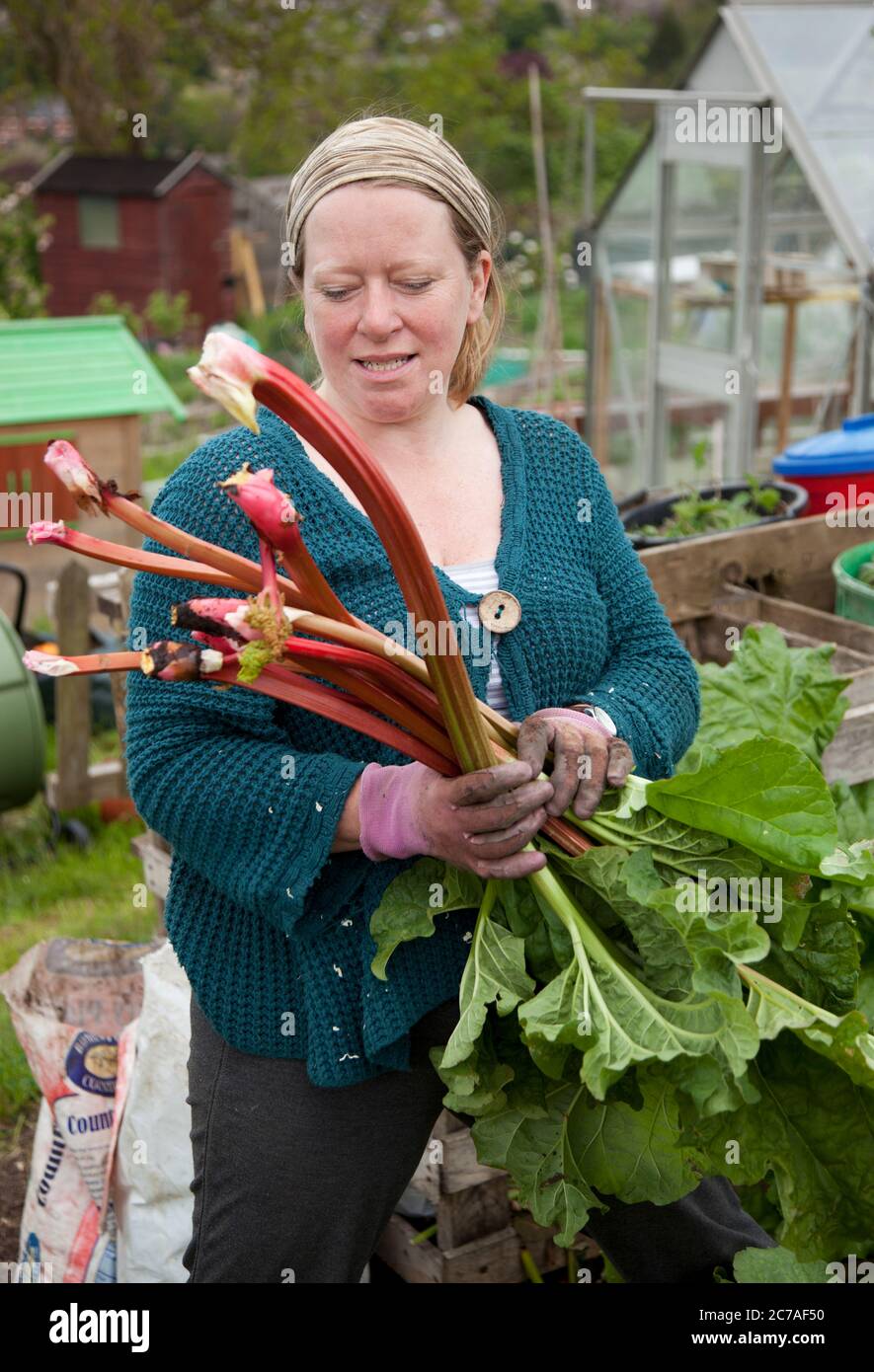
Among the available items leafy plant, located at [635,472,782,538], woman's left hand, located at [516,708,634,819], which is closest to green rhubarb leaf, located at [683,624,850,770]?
woman's left hand, located at [516,708,634,819]

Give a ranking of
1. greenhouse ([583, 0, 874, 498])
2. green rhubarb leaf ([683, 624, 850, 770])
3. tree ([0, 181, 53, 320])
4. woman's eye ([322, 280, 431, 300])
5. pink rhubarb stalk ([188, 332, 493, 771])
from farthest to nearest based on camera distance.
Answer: tree ([0, 181, 53, 320]) → greenhouse ([583, 0, 874, 498]) → green rhubarb leaf ([683, 624, 850, 770]) → woman's eye ([322, 280, 431, 300]) → pink rhubarb stalk ([188, 332, 493, 771])

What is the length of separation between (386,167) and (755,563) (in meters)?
1.97

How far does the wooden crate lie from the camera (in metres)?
2.49

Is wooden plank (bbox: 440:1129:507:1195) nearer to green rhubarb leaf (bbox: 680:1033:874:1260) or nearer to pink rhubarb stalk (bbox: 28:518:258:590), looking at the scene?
green rhubarb leaf (bbox: 680:1033:874:1260)

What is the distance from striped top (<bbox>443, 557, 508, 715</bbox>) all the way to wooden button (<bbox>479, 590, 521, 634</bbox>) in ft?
0.05

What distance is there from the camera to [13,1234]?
2.96 m

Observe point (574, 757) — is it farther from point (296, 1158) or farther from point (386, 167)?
point (386, 167)

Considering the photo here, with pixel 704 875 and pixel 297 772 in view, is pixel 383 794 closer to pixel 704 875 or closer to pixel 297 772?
pixel 297 772

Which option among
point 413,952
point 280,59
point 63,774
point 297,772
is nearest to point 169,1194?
point 413,952

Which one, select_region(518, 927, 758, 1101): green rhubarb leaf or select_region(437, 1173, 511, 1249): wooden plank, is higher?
select_region(518, 927, 758, 1101): green rhubarb leaf

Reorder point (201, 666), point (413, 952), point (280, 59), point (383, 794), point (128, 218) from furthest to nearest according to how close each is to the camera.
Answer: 1. point (280, 59)
2. point (128, 218)
3. point (413, 952)
4. point (383, 794)
5. point (201, 666)

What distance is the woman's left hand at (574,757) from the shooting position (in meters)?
1.72

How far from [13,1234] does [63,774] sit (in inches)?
83.5

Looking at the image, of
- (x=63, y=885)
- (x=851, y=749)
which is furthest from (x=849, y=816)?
(x=63, y=885)
